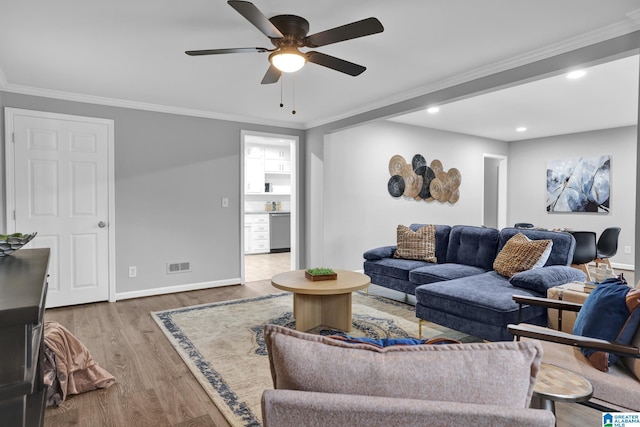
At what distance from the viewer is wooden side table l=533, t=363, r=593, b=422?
1354 mm

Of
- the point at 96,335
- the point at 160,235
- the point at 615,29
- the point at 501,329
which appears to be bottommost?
the point at 96,335

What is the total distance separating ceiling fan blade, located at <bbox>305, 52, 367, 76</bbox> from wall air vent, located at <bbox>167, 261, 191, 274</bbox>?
3.28 m

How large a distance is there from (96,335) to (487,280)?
3463mm

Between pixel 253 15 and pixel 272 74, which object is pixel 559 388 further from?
pixel 272 74

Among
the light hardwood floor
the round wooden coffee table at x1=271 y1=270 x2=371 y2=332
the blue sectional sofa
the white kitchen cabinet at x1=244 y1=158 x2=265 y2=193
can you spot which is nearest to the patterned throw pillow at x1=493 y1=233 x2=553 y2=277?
the blue sectional sofa

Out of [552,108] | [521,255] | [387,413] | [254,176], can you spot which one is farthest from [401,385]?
→ [254,176]

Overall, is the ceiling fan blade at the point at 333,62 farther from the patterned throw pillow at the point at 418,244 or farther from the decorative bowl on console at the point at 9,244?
the patterned throw pillow at the point at 418,244

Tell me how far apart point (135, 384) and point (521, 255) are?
3249 mm

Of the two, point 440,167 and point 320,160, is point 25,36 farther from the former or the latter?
point 440,167

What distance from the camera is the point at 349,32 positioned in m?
2.11

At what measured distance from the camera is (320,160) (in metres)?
5.47

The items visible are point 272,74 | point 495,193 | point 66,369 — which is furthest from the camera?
point 495,193

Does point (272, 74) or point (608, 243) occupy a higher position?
point (272, 74)

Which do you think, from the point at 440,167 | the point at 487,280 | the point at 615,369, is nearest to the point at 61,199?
the point at 487,280
